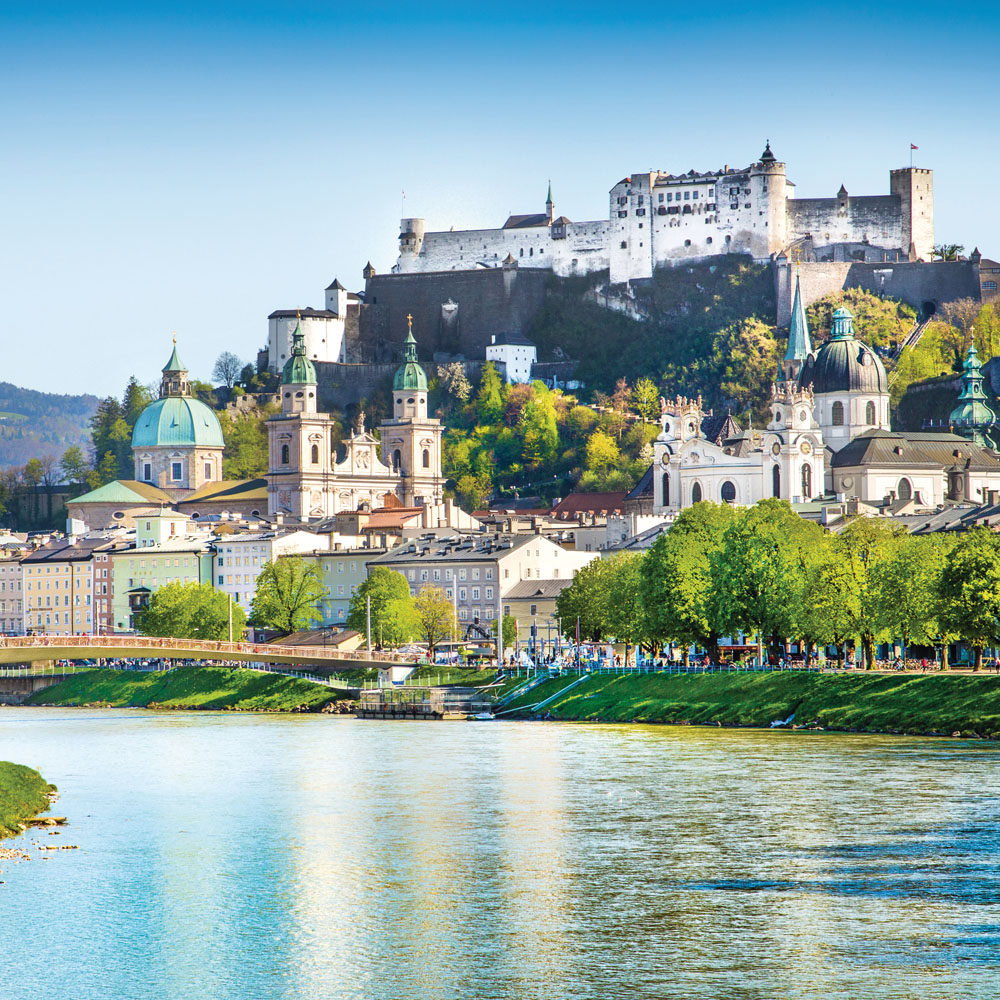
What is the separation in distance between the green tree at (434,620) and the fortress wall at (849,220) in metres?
51.1

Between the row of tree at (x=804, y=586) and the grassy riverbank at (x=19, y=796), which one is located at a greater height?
the row of tree at (x=804, y=586)

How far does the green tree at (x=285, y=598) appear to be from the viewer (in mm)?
87625

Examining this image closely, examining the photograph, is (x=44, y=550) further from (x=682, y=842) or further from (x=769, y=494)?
(x=682, y=842)

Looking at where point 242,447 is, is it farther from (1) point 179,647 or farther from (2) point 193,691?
(1) point 179,647

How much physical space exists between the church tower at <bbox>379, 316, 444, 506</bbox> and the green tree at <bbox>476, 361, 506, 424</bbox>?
5187 mm

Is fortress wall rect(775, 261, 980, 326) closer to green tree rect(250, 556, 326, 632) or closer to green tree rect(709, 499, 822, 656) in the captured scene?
green tree rect(250, 556, 326, 632)

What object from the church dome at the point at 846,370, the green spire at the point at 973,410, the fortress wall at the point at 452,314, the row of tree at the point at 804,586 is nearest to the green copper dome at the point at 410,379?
the fortress wall at the point at 452,314

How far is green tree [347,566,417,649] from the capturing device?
81.1 metres

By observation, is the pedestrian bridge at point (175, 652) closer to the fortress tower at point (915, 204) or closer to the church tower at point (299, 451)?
the church tower at point (299, 451)

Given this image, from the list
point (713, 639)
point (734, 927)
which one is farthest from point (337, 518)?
point (734, 927)

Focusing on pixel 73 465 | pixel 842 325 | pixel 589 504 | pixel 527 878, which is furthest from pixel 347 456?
pixel 527 878

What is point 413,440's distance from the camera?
121562mm

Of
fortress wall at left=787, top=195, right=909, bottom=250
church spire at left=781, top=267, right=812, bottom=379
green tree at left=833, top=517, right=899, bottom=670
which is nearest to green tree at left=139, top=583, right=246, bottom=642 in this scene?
green tree at left=833, top=517, right=899, bottom=670

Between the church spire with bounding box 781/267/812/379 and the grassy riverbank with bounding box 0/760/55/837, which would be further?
the church spire with bounding box 781/267/812/379
